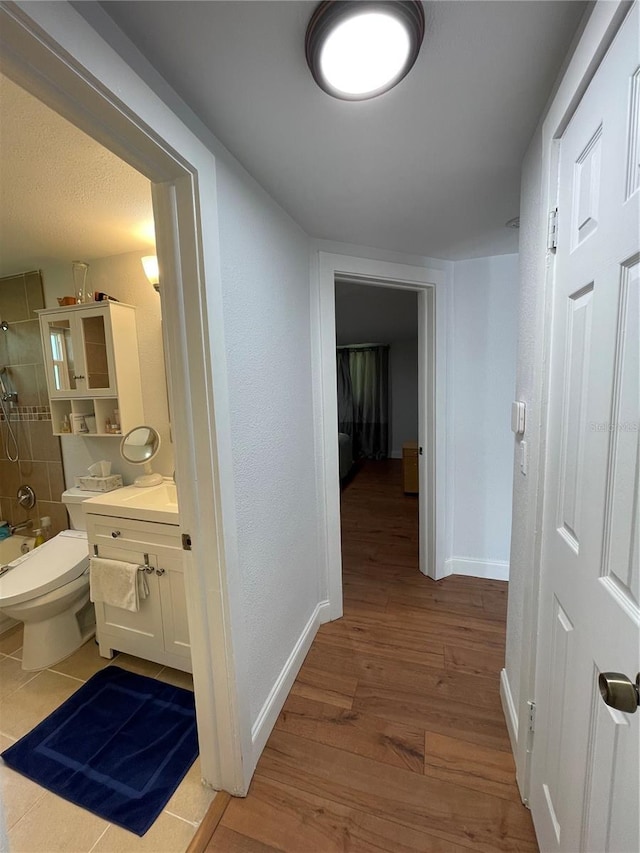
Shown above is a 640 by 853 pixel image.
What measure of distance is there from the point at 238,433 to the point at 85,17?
97 centimetres

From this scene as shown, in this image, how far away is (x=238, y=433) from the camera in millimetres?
1176

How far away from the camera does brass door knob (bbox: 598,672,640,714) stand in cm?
54

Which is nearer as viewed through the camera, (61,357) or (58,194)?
(58,194)

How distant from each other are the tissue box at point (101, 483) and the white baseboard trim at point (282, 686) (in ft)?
4.56

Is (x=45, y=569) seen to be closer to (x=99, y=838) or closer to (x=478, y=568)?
(x=99, y=838)

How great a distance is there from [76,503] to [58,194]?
5.31 feet

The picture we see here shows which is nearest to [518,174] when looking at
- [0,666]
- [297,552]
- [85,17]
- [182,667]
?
[85,17]

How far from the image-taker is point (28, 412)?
236cm

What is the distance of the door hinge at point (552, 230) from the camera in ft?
3.00

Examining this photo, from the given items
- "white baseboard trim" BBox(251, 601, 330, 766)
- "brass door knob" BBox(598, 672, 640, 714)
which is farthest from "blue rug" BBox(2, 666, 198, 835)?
"brass door knob" BBox(598, 672, 640, 714)

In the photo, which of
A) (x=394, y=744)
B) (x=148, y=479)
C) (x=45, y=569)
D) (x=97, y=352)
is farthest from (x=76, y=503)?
(x=394, y=744)

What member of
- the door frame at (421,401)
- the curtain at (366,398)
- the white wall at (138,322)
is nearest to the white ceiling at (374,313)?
the door frame at (421,401)

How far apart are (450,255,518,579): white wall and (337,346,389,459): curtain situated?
3935mm

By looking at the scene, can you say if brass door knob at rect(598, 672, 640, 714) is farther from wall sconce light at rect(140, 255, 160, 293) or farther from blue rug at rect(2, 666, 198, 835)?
wall sconce light at rect(140, 255, 160, 293)
